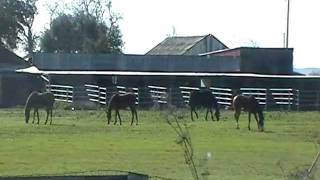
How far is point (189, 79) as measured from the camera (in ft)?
212

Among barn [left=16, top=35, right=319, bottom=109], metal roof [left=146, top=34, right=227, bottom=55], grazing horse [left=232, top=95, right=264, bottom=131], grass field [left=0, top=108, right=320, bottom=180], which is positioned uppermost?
metal roof [left=146, top=34, right=227, bottom=55]

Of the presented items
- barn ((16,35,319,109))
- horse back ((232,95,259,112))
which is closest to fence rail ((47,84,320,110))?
barn ((16,35,319,109))

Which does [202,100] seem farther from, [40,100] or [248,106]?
[40,100]

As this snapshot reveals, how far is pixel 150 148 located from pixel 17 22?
247ft

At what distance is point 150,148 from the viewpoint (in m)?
26.4

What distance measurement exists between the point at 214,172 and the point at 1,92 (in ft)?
167

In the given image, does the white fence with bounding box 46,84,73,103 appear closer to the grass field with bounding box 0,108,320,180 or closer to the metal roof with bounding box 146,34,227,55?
the grass field with bounding box 0,108,320,180

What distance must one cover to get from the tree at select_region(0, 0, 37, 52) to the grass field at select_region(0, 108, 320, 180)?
53.3 metres

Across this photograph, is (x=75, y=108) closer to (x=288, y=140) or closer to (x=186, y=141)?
(x=288, y=140)

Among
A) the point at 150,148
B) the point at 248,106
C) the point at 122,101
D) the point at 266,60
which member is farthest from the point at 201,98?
the point at 266,60

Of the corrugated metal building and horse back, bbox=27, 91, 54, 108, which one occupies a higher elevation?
the corrugated metal building

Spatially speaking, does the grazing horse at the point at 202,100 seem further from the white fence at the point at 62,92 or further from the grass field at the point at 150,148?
the white fence at the point at 62,92

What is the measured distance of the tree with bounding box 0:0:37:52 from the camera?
307ft

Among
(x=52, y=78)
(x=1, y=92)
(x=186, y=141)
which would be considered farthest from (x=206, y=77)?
(x=186, y=141)
